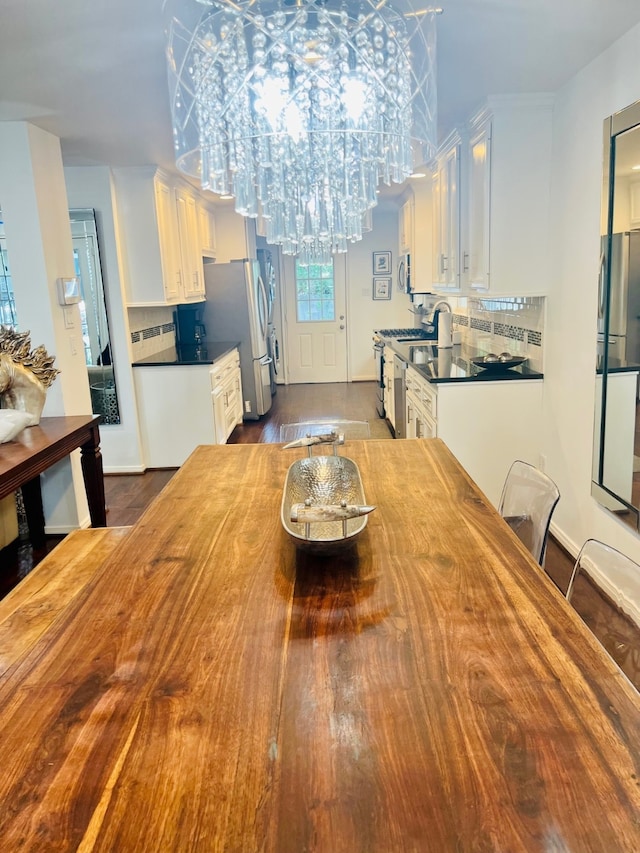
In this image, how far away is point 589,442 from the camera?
2.95 meters

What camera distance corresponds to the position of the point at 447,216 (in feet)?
13.8

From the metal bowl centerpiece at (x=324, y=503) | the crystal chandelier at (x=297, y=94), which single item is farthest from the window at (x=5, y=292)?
the metal bowl centerpiece at (x=324, y=503)

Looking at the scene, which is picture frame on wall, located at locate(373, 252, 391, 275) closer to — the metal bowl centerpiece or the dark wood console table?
the dark wood console table

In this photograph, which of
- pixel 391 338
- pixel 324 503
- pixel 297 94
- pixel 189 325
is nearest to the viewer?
pixel 297 94

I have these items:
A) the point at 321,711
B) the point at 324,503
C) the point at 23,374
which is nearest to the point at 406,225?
the point at 23,374

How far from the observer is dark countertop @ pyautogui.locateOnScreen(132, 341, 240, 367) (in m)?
4.83

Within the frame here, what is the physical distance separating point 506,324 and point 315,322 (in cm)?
501

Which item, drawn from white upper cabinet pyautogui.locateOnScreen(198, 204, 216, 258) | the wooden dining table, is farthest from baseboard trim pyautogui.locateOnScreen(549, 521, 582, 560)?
white upper cabinet pyautogui.locateOnScreen(198, 204, 216, 258)

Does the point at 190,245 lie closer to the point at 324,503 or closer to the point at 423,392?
the point at 423,392

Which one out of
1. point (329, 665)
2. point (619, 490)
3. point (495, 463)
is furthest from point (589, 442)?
point (329, 665)

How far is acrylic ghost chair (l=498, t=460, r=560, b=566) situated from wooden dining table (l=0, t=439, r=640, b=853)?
0.91 ft

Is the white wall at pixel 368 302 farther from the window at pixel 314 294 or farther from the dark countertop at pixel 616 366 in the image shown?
the dark countertop at pixel 616 366

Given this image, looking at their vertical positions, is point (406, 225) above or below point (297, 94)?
above

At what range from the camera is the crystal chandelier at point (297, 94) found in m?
1.66
